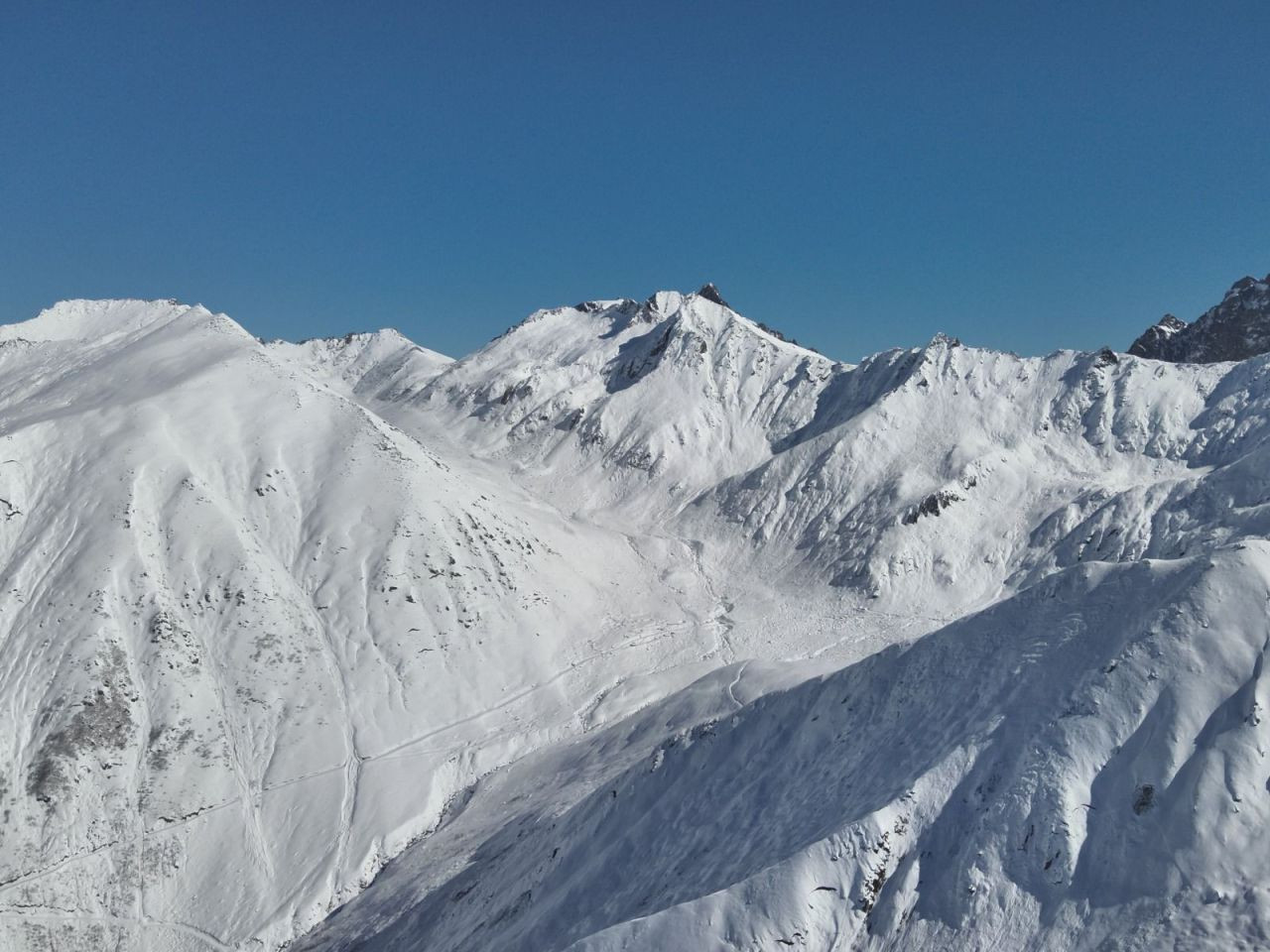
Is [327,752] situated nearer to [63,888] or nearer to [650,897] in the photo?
[63,888]

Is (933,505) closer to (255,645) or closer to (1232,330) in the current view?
(255,645)

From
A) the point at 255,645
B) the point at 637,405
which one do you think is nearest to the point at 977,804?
the point at 255,645

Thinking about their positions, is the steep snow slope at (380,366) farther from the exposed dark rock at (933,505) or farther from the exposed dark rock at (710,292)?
the exposed dark rock at (933,505)

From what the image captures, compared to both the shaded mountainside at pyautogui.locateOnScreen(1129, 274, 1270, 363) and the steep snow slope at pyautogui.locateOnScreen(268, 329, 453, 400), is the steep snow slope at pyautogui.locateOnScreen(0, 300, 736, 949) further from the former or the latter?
the shaded mountainside at pyautogui.locateOnScreen(1129, 274, 1270, 363)

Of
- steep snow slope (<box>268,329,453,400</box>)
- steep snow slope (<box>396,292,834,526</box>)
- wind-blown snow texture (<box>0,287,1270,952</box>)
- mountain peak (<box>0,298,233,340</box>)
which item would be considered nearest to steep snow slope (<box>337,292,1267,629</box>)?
steep snow slope (<box>396,292,834,526</box>)

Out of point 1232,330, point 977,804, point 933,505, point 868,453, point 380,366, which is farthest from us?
point 380,366

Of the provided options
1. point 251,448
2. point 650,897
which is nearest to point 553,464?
point 251,448
